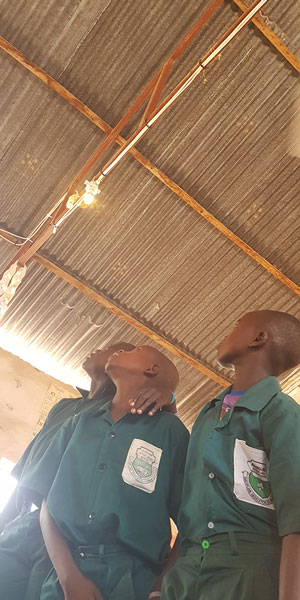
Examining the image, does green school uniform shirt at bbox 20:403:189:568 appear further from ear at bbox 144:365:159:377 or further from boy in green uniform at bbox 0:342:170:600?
ear at bbox 144:365:159:377

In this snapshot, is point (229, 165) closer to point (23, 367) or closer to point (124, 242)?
point (124, 242)

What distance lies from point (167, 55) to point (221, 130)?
0.94 meters

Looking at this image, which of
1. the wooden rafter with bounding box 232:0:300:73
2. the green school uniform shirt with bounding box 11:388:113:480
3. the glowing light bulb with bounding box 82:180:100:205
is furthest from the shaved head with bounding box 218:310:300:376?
the wooden rafter with bounding box 232:0:300:73

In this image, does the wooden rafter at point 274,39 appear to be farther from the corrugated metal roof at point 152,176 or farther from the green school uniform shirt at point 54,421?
the green school uniform shirt at point 54,421

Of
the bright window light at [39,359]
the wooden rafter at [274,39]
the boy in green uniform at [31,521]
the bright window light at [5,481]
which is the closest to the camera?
the boy in green uniform at [31,521]

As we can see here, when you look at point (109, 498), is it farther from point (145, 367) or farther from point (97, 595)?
point (145, 367)

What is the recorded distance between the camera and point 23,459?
99.1 inches

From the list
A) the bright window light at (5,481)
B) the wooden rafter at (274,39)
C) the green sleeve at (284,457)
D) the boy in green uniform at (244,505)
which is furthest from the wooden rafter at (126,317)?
the green sleeve at (284,457)

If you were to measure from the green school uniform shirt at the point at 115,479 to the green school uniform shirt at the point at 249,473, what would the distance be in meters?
0.16

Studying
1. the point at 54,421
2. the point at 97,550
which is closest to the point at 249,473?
the point at 97,550

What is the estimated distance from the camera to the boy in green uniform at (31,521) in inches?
76.6

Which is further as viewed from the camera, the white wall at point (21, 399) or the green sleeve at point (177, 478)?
the white wall at point (21, 399)

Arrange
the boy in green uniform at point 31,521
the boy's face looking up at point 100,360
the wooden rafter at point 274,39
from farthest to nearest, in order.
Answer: the wooden rafter at point 274,39, the boy's face looking up at point 100,360, the boy in green uniform at point 31,521

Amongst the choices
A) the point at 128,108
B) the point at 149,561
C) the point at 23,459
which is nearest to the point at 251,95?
the point at 128,108
